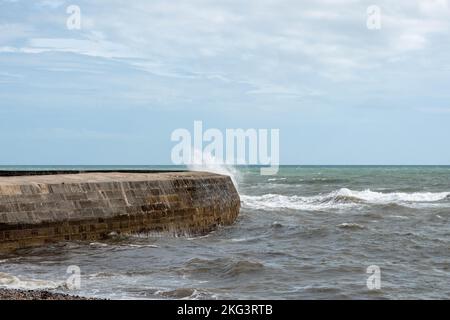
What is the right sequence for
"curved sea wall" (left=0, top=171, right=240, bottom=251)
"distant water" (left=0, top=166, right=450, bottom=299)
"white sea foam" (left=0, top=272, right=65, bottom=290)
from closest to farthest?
1. "white sea foam" (left=0, top=272, right=65, bottom=290)
2. "distant water" (left=0, top=166, right=450, bottom=299)
3. "curved sea wall" (left=0, top=171, right=240, bottom=251)

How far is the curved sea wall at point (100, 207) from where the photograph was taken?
11242 mm

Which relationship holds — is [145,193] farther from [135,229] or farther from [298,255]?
[298,255]

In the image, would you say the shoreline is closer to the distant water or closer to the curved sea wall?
the distant water

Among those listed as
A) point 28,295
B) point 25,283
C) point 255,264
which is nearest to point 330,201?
point 255,264

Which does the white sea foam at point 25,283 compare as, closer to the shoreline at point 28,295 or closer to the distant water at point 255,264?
the distant water at point 255,264

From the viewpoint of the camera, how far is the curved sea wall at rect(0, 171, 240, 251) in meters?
11.2

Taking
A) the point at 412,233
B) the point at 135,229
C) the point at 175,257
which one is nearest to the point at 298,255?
the point at 175,257

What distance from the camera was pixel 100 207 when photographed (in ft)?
41.7

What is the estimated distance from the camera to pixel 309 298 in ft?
27.0

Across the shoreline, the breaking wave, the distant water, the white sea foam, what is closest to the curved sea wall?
the distant water

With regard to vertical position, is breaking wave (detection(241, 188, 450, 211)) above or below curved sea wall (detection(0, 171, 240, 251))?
below
